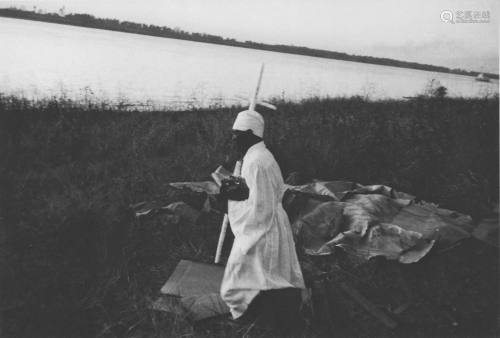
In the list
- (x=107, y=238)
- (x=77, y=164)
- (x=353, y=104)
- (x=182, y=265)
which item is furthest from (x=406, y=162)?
(x=353, y=104)

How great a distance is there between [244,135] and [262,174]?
316mm

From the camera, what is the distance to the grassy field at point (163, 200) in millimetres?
2750

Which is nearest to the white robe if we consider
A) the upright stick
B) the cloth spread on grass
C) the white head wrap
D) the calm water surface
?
the white head wrap

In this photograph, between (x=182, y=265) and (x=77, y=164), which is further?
(x=77, y=164)

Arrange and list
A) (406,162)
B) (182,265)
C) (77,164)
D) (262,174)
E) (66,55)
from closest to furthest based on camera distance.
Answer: (262,174)
(182,265)
(77,164)
(406,162)
(66,55)

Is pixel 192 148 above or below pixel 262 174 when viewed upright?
below

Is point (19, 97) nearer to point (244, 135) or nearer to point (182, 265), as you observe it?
point (182, 265)

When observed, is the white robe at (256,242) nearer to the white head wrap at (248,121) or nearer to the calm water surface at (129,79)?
the white head wrap at (248,121)

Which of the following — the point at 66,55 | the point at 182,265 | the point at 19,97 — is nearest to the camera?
the point at 182,265

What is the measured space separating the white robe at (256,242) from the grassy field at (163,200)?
12.8 inches

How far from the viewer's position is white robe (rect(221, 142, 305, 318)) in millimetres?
2445

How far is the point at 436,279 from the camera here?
11.0ft

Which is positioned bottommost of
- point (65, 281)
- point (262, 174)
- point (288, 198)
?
point (65, 281)

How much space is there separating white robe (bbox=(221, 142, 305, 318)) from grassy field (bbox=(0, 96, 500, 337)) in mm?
326
